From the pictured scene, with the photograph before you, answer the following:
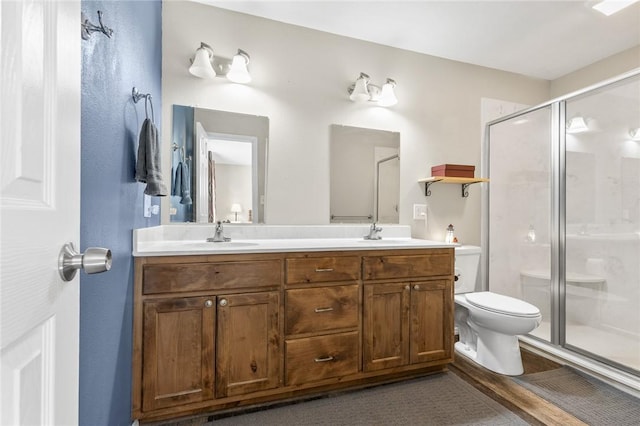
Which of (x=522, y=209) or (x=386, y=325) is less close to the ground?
A: (x=522, y=209)

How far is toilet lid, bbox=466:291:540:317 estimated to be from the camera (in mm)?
1904

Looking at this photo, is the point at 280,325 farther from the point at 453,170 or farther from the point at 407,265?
the point at 453,170

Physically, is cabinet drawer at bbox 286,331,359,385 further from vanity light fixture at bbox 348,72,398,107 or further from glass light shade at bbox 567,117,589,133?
glass light shade at bbox 567,117,589,133

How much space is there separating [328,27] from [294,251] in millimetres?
1743

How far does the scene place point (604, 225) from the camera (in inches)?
84.0

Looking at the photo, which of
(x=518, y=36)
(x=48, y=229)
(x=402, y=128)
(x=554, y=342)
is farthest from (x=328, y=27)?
(x=554, y=342)

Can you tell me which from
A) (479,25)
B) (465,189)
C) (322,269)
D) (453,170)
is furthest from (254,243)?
(479,25)

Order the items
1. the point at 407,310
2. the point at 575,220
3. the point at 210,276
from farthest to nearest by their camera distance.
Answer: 1. the point at 575,220
2. the point at 407,310
3. the point at 210,276

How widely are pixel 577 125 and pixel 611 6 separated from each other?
0.75 metres

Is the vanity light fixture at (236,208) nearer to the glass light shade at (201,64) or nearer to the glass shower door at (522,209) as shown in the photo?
the glass light shade at (201,64)

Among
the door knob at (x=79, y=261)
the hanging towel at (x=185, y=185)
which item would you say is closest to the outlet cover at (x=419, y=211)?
the hanging towel at (x=185, y=185)

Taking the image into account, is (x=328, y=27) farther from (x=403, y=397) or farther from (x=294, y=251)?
(x=403, y=397)

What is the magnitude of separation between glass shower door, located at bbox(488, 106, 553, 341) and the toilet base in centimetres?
58

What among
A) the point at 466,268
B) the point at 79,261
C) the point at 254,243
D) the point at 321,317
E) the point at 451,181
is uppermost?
the point at 451,181
